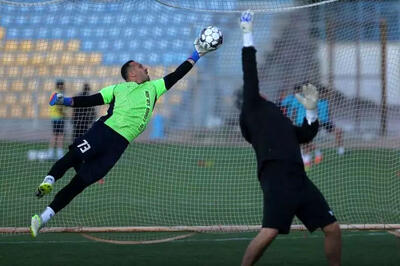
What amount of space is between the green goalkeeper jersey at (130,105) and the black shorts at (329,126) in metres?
4.82

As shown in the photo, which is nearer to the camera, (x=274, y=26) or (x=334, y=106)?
(x=274, y=26)

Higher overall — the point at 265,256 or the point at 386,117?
the point at 386,117

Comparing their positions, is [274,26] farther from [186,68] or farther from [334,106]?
[186,68]

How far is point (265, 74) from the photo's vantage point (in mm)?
11883

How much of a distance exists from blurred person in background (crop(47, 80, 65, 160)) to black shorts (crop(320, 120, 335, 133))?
407cm

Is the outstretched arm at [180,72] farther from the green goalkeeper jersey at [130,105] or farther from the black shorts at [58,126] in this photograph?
the black shorts at [58,126]

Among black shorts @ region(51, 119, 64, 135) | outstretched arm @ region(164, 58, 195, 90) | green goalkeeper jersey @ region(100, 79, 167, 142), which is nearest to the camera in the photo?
green goalkeeper jersey @ region(100, 79, 167, 142)

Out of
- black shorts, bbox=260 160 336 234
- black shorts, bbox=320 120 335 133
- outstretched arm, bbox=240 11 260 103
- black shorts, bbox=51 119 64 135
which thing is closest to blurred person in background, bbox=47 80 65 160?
black shorts, bbox=51 119 64 135

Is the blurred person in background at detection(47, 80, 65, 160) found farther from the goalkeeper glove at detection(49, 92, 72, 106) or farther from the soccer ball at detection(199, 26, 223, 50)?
the soccer ball at detection(199, 26, 223, 50)

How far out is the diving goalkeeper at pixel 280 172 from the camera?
5910 mm

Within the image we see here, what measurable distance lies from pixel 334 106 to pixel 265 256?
4.80 metres

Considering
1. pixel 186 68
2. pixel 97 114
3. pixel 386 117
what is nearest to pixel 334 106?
pixel 386 117

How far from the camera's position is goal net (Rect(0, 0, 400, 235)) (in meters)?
10.3

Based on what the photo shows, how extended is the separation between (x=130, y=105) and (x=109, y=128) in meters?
0.31
